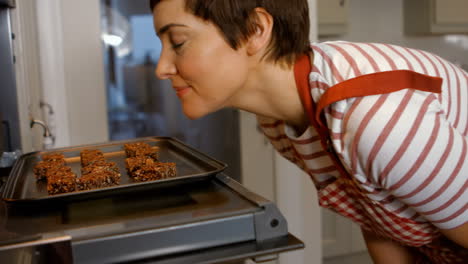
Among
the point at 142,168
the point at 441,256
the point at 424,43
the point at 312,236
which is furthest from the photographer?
the point at 424,43

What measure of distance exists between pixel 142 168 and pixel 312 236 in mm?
1214

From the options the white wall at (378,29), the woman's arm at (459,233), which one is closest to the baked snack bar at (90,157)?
the woman's arm at (459,233)

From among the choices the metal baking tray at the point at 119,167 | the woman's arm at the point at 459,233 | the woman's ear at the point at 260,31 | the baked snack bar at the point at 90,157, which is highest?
the woman's ear at the point at 260,31

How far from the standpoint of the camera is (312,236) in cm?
185

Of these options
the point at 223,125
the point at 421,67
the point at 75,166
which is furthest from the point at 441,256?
the point at 223,125

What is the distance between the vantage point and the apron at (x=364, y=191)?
0.70 meters

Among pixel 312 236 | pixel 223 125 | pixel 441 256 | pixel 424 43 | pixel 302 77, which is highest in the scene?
pixel 424 43

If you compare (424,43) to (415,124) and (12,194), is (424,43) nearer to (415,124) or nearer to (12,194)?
(415,124)

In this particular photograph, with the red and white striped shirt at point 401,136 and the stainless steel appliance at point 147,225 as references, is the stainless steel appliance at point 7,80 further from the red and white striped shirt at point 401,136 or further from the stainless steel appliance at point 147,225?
the red and white striped shirt at point 401,136

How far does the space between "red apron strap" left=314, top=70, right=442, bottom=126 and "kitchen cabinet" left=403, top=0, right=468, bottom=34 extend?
1.67m

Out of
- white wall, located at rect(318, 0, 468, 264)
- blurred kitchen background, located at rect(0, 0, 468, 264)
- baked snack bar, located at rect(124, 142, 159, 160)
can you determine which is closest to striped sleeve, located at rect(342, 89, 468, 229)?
baked snack bar, located at rect(124, 142, 159, 160)

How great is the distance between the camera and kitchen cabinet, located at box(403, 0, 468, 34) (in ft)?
7.25

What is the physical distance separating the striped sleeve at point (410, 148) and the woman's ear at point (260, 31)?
18 cm

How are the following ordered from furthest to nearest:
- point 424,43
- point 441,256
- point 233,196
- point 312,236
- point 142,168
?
point 424,43 → point 312,236 → point 441,256 → point 142,168 → point 233,196
